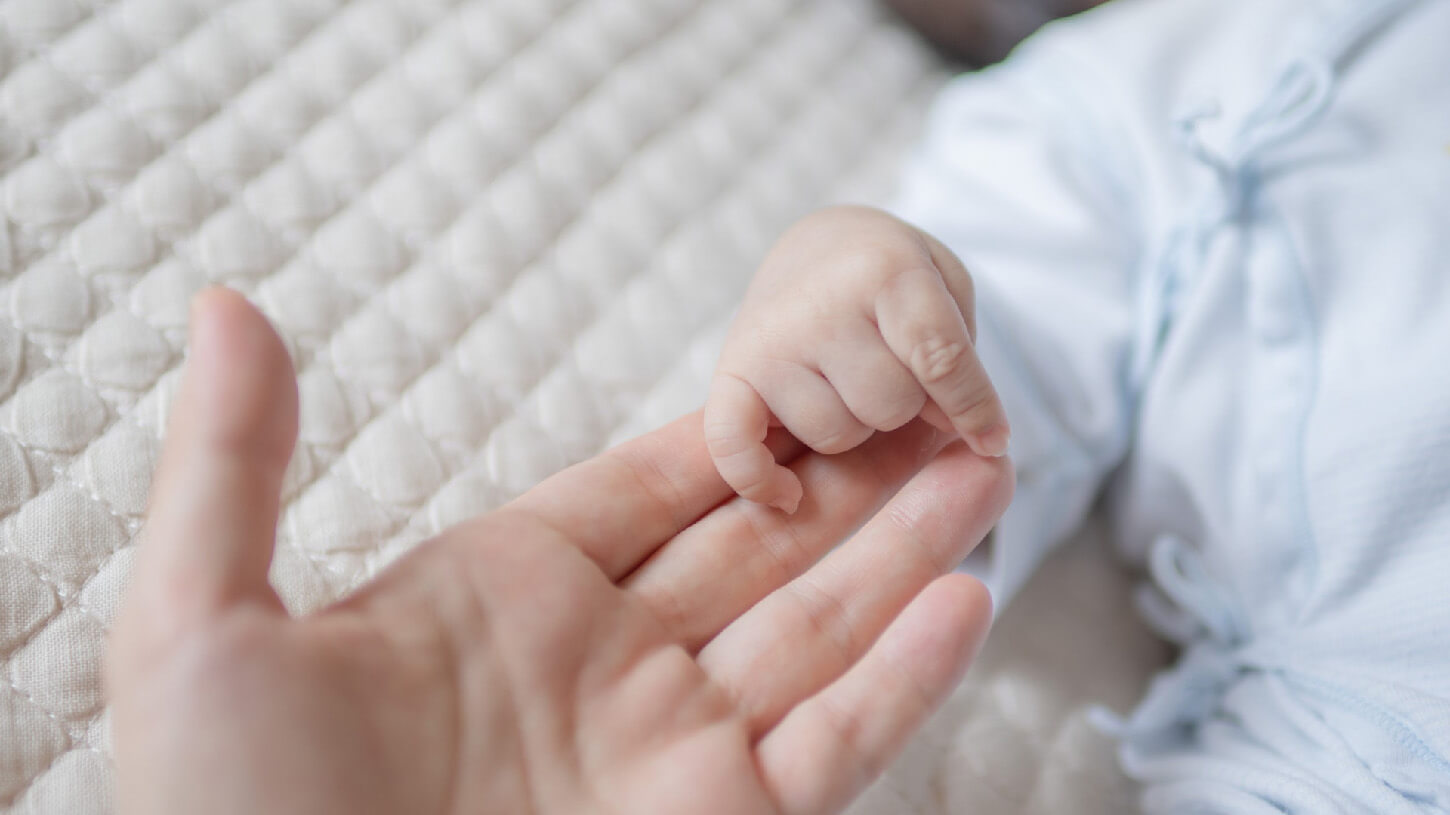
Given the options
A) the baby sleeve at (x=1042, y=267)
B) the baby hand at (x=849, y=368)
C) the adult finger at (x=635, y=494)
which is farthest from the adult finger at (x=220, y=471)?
the baby sleeve at (x=1042, y=267)

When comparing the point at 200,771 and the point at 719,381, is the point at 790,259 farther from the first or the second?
the point at 200,771

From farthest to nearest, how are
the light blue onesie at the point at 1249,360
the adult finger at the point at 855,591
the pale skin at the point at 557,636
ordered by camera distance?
1. the light blue onesie at the point at 1249,360
2. the adult finger at the point at 855,591
3. the pale skin at the point at 557,636

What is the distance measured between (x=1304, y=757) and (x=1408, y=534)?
0.17 m

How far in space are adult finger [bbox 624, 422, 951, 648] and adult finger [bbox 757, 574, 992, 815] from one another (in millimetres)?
88

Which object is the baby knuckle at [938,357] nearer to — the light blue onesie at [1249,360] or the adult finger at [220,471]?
the light blue onesie at [1249,360]

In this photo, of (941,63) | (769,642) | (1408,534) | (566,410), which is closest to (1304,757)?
(1408,534)

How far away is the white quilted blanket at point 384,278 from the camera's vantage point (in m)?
0.53

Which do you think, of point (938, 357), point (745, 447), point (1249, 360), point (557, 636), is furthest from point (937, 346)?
point (1249, 360)

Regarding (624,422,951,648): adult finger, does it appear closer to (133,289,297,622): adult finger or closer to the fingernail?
the fingernail

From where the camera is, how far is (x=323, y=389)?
24.0 inches

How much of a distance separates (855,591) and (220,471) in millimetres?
333

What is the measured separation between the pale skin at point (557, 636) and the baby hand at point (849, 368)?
0.04 metres

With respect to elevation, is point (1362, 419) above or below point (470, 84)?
below

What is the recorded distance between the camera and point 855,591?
516 millimetres
